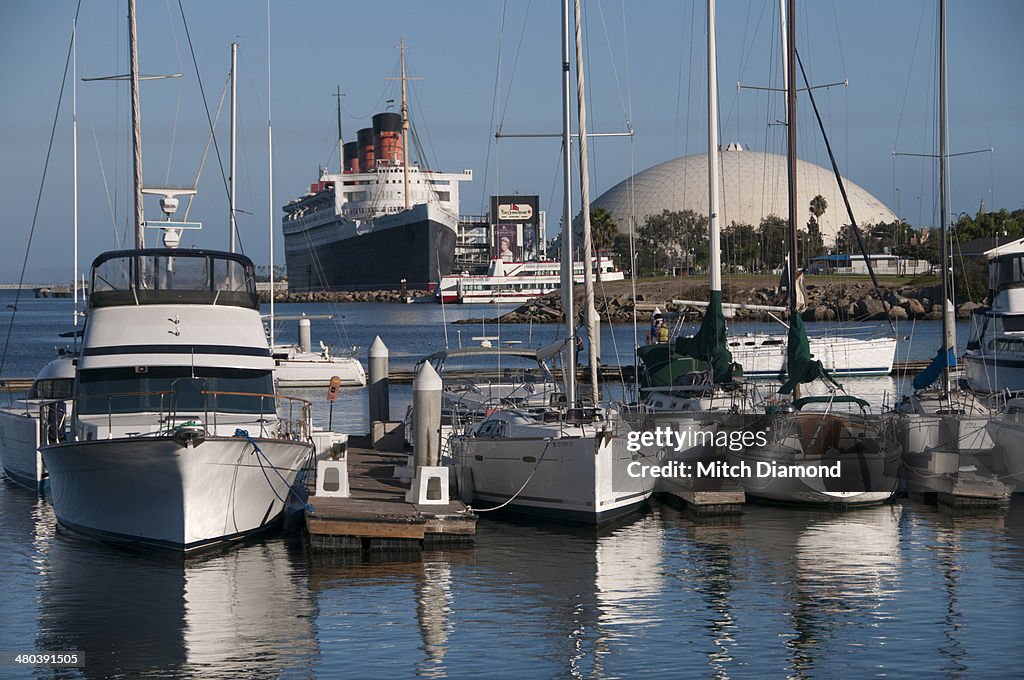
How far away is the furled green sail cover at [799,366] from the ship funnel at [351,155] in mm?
161840

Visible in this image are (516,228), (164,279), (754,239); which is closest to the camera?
(164,279)

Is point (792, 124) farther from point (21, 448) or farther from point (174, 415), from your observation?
point (21, 448)

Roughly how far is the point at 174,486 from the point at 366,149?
163127mm

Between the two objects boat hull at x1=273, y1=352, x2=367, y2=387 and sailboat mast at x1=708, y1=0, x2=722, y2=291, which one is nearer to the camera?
sailboat mast at x1=708, y1=0, x2=722, y2=291

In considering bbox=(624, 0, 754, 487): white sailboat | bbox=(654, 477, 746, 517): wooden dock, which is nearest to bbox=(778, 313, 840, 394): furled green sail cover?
bbox=(624, 0, 754, 487): white sailboat

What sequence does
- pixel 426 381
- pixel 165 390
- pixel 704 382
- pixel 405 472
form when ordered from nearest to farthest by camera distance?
pixel 165 390, pixel 426 381, pixel 405 472, pixel 704 382

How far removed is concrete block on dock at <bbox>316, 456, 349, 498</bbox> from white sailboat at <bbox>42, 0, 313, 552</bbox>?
25.0 inches

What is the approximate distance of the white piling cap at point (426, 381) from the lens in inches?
873

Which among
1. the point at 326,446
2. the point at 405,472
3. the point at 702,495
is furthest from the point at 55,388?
the point at 702,495

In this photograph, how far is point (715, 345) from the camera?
2620 cm

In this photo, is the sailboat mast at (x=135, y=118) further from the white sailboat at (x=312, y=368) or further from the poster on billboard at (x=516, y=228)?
the poster on billboard at (x=516, y=228)

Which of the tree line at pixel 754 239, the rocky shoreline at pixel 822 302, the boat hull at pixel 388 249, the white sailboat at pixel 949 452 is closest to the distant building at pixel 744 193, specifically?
the tree line at pixel 754 239

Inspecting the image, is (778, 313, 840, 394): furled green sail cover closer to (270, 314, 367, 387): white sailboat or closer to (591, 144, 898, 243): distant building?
(270, 314, 367, 387): white sailboat

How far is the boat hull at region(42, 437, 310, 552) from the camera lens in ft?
58.3
